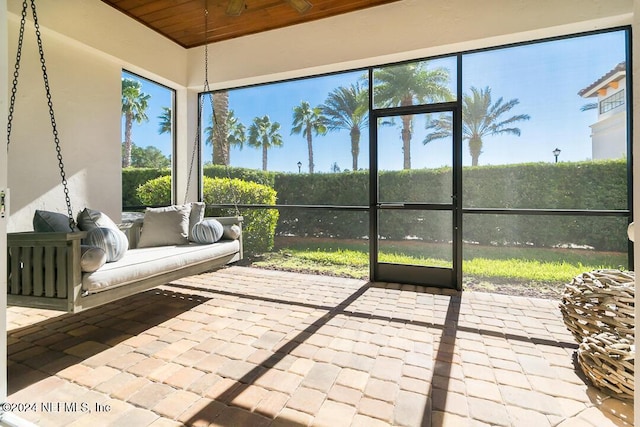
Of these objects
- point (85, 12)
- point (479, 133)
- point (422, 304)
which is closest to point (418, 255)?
point (422, 304)

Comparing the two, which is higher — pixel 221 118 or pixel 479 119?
pixel 221 118

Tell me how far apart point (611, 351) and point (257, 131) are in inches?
183

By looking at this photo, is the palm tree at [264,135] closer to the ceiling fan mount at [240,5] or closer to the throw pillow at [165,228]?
the throw pillow at [165,228]

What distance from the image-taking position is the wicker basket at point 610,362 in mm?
1525

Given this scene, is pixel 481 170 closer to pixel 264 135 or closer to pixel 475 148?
pixel 475 148

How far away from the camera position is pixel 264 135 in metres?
5.05

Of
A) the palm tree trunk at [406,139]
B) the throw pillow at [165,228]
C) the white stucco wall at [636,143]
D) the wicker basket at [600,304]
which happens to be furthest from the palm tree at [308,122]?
the white stucco wall at [636,143]

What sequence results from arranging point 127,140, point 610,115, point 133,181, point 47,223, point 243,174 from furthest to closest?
point 243,174 → point 133,181 → point 127,140 → point 610,115 → point 47,223

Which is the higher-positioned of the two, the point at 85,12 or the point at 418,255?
the point at 85,12

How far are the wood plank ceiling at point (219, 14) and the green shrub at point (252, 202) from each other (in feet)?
6.74

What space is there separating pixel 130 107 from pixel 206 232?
2.09 meters

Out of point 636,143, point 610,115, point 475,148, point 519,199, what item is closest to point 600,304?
point 636,143

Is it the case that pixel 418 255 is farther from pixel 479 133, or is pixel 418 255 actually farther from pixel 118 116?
pixel 118 116

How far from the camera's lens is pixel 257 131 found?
16.7ft
